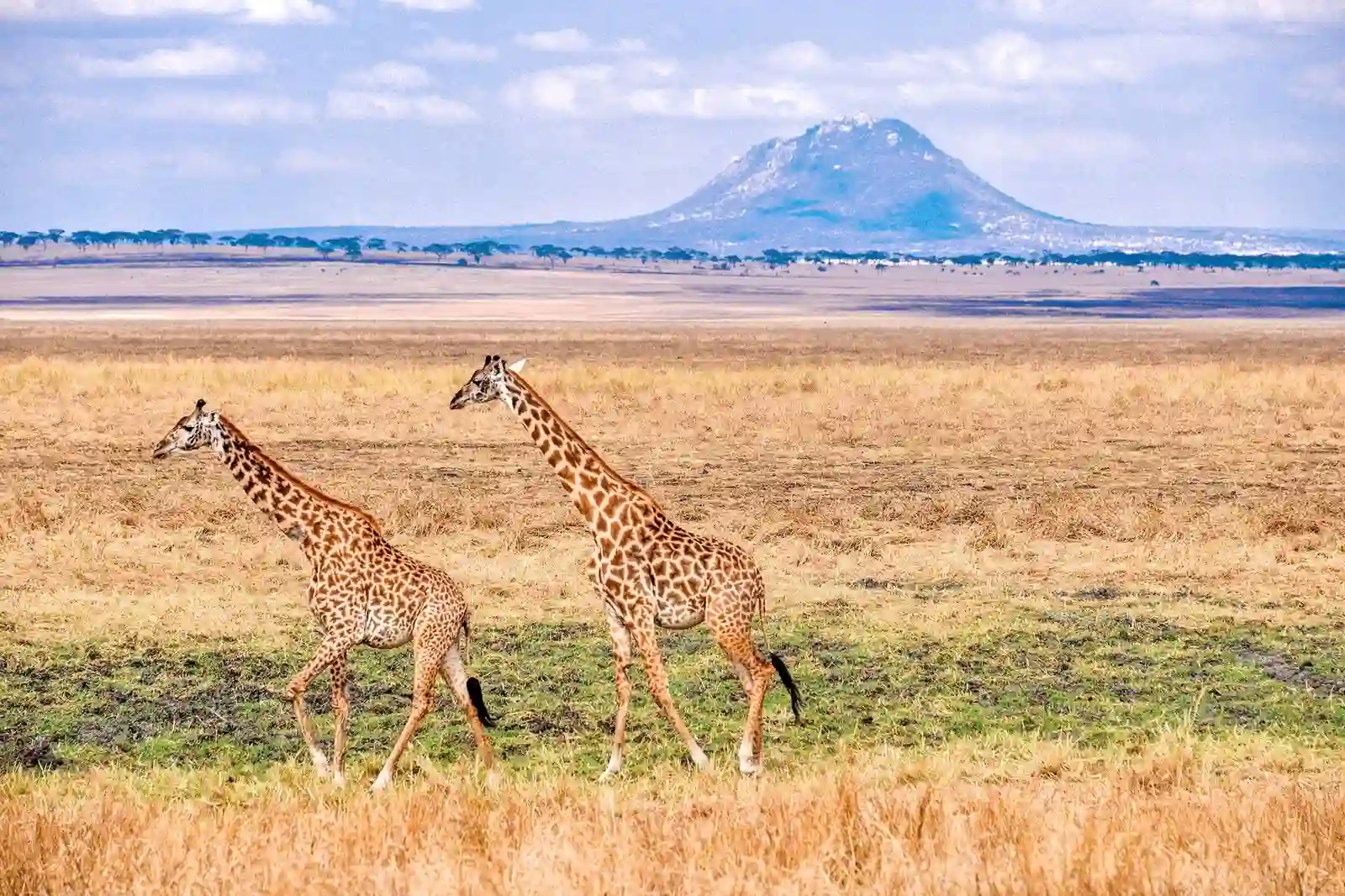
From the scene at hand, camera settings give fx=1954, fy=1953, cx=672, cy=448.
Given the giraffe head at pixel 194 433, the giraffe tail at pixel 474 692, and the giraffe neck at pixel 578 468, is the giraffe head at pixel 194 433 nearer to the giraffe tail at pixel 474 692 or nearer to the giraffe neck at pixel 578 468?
the giraffe neck at pixel 578 468

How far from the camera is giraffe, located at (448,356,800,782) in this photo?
31.1 feet

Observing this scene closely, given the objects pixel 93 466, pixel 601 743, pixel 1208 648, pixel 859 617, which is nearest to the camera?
pixel 601 743

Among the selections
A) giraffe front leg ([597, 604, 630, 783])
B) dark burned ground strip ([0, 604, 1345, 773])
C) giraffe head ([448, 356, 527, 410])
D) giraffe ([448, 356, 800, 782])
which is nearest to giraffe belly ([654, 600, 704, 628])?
giraffe ([448, 356, 800, 782])

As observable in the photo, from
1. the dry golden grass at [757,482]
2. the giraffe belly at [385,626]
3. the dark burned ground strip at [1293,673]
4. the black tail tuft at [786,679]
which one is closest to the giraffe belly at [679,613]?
the black tail tuft at [786,679]

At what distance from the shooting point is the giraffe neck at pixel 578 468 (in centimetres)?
980

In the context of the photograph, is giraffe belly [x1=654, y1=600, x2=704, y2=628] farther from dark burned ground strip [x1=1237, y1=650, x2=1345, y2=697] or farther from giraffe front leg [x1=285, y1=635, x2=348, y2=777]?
dark burned ground strip [x1=1237, y1=650, x2=1345, y2=697]

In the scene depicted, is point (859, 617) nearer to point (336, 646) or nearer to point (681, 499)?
point (336, 646)

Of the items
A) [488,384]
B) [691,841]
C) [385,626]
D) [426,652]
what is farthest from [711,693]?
[691,841]

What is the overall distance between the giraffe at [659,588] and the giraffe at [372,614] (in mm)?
752

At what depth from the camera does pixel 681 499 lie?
74.2 ft

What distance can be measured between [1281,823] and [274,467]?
17.2 ft

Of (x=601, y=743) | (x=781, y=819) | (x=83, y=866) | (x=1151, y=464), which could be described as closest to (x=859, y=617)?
(x=601, y=743)

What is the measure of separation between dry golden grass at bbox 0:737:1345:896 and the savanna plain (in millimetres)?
27

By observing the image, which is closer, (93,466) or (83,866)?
(83,866)
